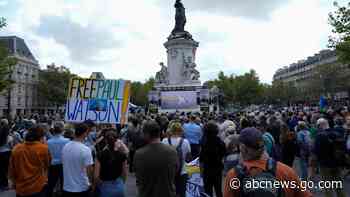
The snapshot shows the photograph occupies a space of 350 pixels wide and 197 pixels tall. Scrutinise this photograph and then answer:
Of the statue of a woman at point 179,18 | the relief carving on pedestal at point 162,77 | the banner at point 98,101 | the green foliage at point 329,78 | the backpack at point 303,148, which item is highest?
the statue of a woman at point 179,18

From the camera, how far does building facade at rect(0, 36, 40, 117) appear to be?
73.5m

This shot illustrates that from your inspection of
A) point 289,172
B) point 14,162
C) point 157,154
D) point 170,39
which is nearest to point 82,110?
point 14,162

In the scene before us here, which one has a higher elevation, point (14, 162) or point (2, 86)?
point (2, 86)

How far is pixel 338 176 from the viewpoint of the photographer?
7.34 m

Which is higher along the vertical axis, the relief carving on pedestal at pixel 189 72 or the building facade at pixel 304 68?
the building facade at pixel 304 68

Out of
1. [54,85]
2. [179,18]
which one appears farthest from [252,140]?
[54,85]

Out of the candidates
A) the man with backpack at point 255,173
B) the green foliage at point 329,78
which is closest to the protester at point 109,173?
the man with backpack at point 255,173

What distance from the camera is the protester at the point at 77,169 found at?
5266 millimetres

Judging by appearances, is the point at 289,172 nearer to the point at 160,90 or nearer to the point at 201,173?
the point at 201,173

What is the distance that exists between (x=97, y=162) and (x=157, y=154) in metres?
1.18

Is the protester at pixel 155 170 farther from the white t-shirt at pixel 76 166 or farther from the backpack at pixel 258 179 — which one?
the backpack at pixel 258 179

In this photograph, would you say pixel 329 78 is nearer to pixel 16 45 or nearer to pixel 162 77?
pixel 162 77

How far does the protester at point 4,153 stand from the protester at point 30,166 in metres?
4.23

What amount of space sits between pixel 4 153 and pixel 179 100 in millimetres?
33680
